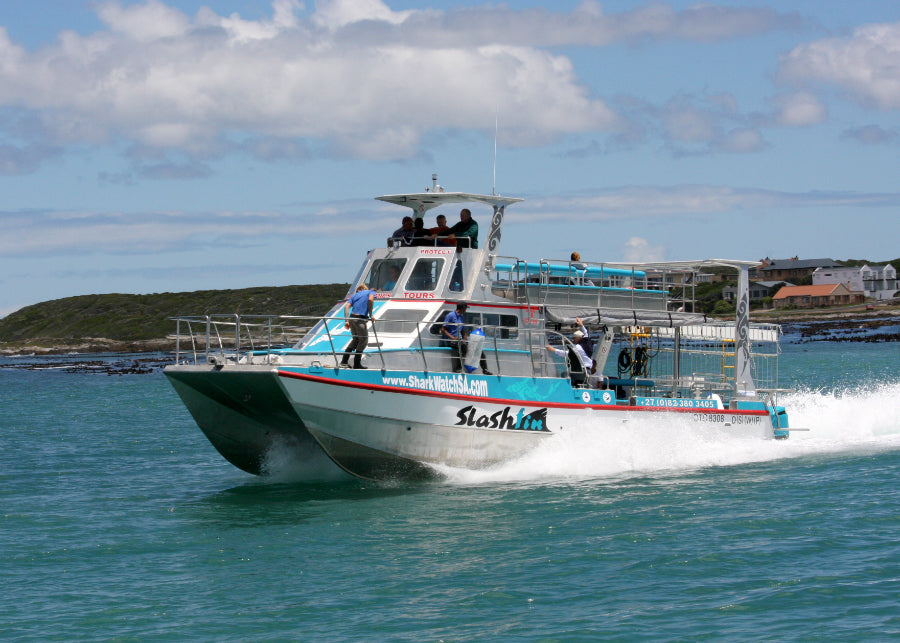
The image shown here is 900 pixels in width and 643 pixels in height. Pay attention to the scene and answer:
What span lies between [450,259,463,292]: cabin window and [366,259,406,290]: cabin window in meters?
0.94

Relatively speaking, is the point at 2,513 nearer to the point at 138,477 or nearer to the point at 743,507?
the point at 138,477

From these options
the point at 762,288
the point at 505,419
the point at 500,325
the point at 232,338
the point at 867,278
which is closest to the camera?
the point at 505,419

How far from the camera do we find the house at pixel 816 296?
13612 centimetres

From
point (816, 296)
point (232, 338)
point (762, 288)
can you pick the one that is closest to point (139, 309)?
point (762, 288)

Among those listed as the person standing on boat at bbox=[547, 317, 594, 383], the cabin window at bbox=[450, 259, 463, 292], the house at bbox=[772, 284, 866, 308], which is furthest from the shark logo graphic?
the house at bbox=[772, 284, 866, 308]

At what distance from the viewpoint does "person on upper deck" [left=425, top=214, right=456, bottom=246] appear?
18078 mm

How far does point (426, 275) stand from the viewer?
58.5 ft

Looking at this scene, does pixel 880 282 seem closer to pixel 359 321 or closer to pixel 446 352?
pixel 446 352

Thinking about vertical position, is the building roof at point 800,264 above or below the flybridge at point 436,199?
above

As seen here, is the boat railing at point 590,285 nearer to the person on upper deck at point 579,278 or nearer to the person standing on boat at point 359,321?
the person on upper deck at point 579,278

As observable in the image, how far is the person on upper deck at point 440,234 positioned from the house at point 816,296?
125006mm

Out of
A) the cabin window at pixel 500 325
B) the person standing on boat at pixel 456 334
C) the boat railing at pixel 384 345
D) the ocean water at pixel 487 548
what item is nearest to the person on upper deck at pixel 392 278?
the boat railing at pixel 384 345

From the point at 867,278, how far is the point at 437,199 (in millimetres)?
138438

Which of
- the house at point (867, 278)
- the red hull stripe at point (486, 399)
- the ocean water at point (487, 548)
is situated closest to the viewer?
the ocean water at point (487, 548)
